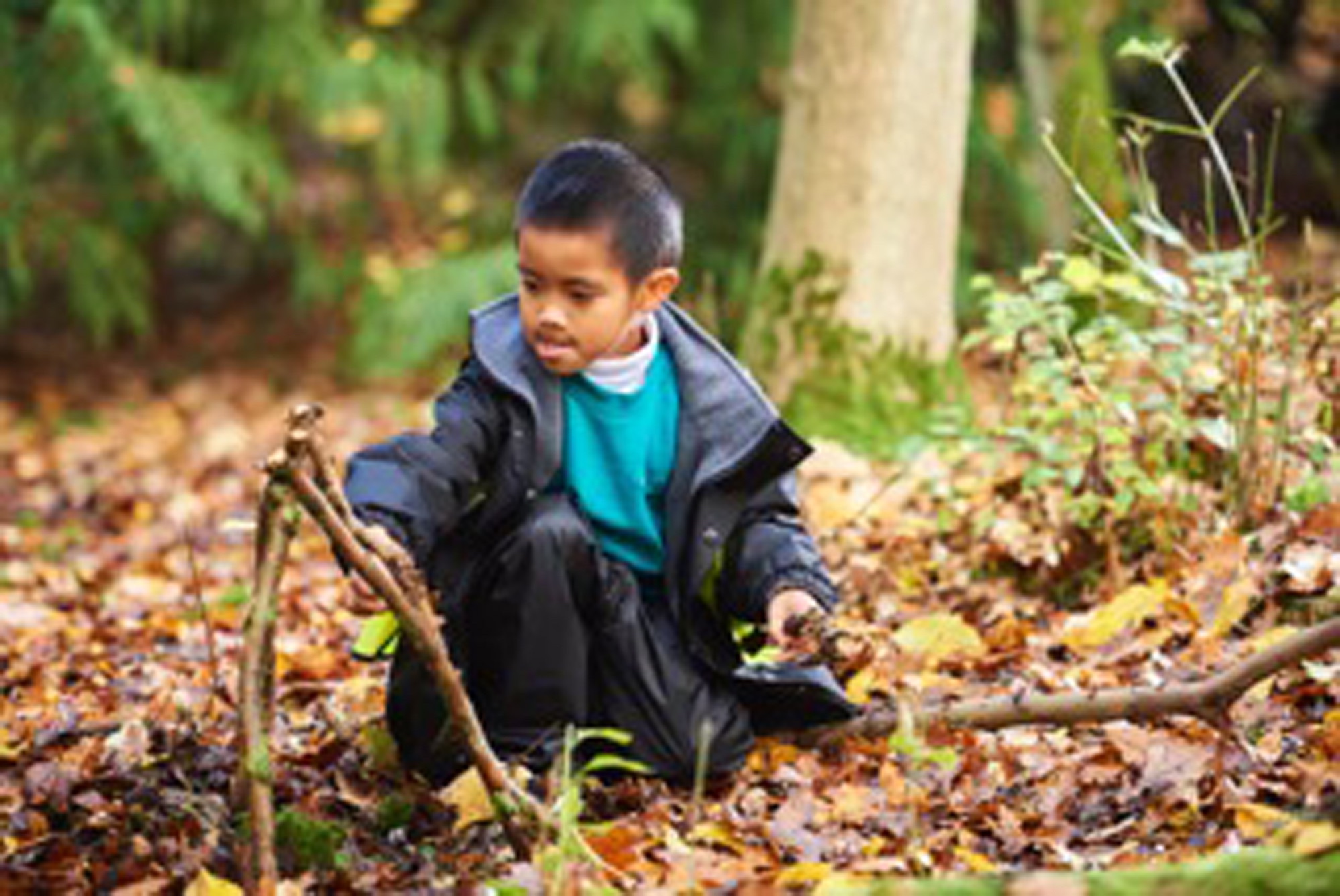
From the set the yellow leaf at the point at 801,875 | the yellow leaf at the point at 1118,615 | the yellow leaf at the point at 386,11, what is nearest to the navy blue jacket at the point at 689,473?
the yellow leaf at the point at 801,875

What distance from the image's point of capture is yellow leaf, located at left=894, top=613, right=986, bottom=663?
12.0ft

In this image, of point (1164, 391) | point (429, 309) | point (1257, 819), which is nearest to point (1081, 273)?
point (1164, 391)

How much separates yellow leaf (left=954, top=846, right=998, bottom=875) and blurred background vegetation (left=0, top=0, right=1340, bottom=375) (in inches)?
178

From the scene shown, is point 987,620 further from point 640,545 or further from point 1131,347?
point 640,545

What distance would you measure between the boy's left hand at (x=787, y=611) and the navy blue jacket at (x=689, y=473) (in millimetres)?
23

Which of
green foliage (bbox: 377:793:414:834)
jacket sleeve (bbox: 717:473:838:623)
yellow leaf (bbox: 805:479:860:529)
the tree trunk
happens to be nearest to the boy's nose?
jacket sleeve (bbox: 717:473:838:623)

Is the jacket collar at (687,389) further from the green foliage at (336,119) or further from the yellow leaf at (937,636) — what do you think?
the green foliage at (336,119)

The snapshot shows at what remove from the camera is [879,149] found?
609cm

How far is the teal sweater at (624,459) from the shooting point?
11.1ft

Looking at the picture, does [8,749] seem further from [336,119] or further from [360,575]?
[336,119]

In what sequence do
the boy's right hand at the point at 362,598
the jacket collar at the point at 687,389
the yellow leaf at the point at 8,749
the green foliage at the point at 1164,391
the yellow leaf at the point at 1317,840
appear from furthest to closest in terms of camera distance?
the green foliage at the point at 1164,391 < the yellow leaf at the point at 8,749 < the jacket collar at the point at 687,389 < the boy's right hand at the point at 362,598 < the yellow leaf at the point at 1317,840

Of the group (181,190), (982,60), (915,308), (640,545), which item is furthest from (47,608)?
(982,60)

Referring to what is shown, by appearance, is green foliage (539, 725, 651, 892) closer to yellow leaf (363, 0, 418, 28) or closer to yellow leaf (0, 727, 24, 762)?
yellow leaf (0, 727, 24, 762)

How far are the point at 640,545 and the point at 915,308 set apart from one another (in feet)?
9.77
